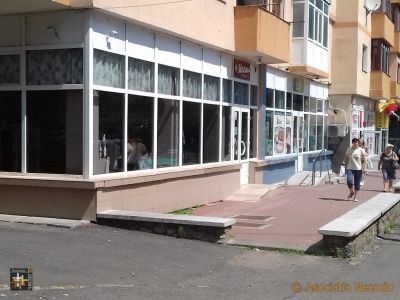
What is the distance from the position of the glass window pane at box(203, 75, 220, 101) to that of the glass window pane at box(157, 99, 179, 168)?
5.48 ft

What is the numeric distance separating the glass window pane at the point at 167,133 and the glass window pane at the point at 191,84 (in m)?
0.60

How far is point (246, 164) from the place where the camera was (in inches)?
723

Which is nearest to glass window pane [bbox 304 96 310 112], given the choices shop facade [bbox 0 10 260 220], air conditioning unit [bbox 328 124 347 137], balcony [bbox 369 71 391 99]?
air conditioning unit [bbox 328 124 347 137]

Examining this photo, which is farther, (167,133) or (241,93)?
(241,93)

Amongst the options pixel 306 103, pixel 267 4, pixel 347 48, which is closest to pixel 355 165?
pixel 267 4

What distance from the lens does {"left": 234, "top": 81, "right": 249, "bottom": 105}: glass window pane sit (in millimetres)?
17266

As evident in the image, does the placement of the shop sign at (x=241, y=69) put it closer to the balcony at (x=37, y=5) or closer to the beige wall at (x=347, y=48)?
the balcony at (x=37, y=5)

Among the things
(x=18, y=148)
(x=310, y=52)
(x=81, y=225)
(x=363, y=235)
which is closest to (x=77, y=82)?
(x=18, y=148)

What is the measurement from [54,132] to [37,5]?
7.54 feet

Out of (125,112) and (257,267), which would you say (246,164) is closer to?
(125,112)

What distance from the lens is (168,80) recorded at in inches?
524

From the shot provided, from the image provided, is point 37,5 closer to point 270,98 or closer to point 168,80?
point 168,80

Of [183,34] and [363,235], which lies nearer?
[363,235]

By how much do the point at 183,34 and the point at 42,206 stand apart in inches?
205
